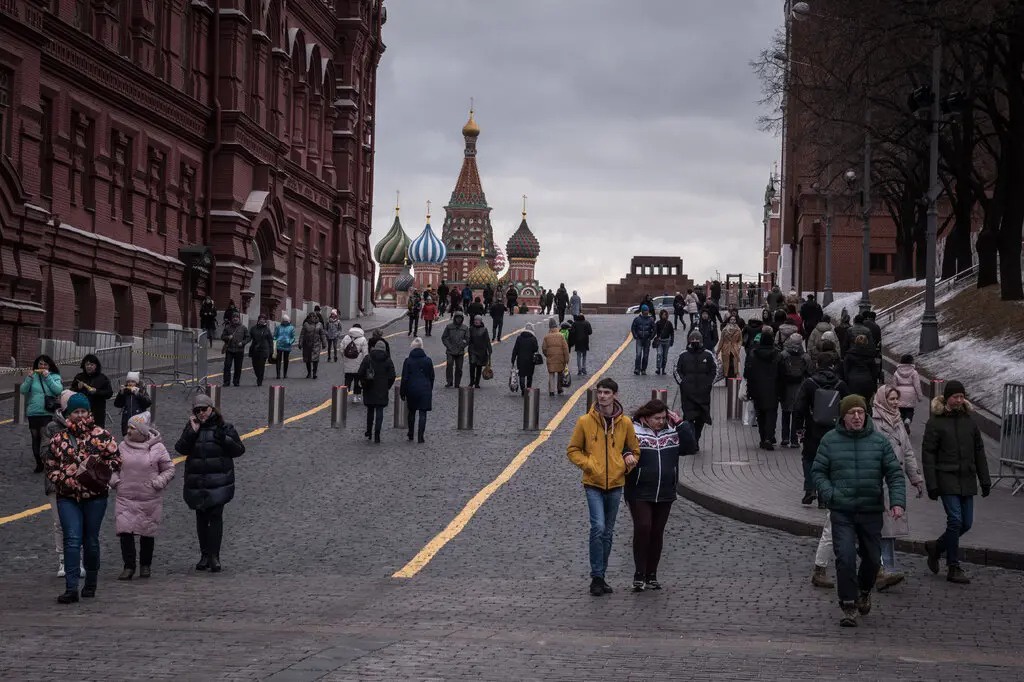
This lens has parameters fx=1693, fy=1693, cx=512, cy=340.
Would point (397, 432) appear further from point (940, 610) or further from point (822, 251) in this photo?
point (822, 251)

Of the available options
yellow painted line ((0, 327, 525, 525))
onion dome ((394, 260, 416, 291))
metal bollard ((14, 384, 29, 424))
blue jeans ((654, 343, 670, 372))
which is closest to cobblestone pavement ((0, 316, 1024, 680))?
yellow painted line ((0, 327, 525, 525))

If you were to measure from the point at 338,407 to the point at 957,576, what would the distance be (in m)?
15.1

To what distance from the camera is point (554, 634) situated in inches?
461

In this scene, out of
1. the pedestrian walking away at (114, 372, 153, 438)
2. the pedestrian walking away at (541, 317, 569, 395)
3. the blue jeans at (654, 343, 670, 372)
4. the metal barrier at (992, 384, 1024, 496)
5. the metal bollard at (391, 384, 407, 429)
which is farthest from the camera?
the blue jeans at (654, 343, 670, 372)

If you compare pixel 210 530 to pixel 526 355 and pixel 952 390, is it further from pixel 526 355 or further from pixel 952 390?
pixel 526 355

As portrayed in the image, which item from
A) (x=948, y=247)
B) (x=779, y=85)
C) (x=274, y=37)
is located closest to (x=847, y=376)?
(x=779, y=85)

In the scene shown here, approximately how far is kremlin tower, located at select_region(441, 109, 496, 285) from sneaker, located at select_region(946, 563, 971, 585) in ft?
594

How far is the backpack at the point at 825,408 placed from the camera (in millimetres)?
17156

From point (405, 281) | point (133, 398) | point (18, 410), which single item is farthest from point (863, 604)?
point (405, 281)

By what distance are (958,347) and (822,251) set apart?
185 ft

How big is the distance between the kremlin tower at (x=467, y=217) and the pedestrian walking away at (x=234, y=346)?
159 meters

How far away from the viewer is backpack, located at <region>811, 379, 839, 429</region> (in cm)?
1716

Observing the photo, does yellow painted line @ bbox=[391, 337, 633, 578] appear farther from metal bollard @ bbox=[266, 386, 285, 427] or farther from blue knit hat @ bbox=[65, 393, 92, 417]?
metal bollard @ bbox=[266, 386, 285, 427]

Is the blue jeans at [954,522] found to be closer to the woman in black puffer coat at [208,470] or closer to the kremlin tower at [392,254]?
the woman in black puffer coat at [208,470]
